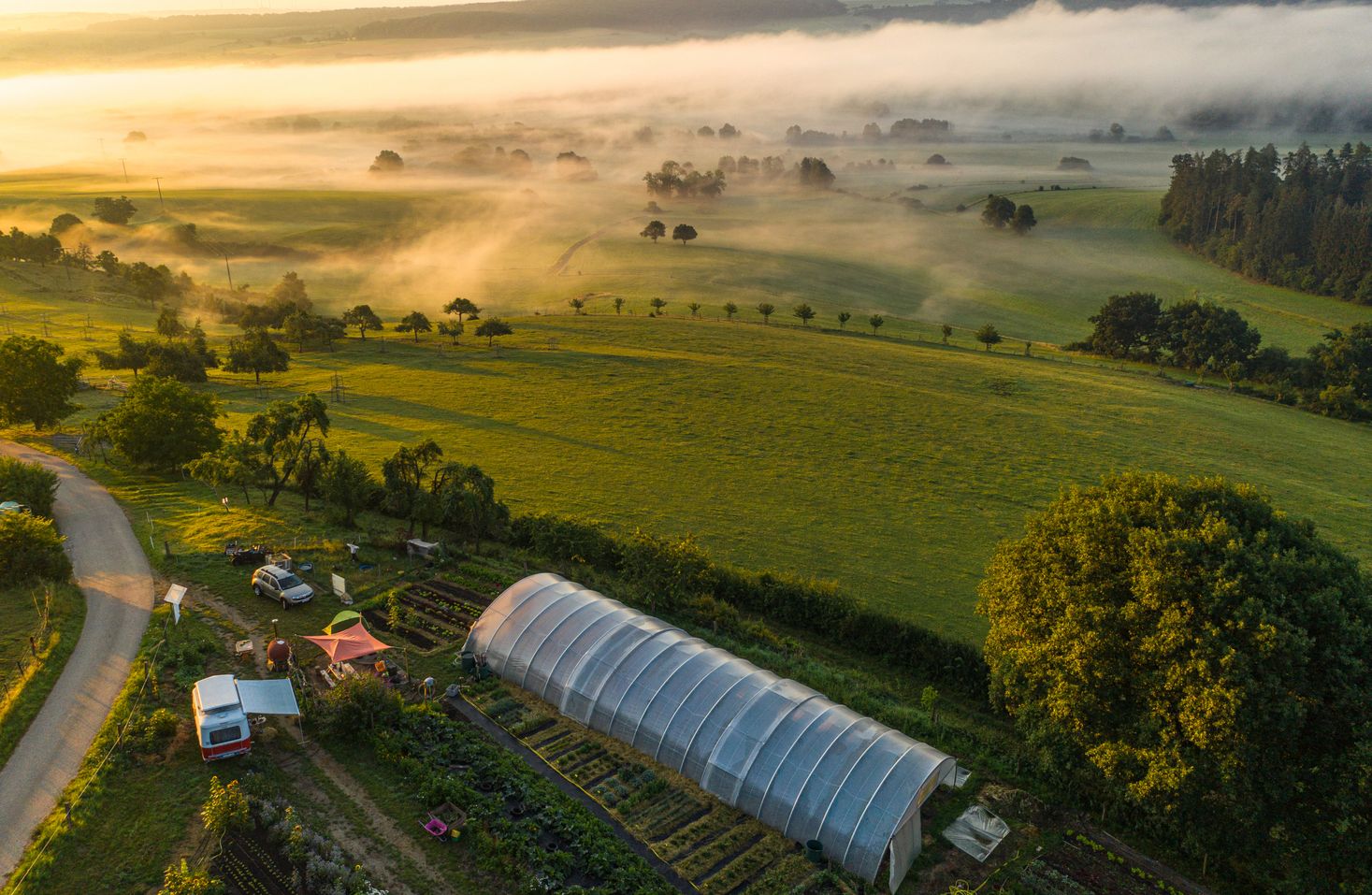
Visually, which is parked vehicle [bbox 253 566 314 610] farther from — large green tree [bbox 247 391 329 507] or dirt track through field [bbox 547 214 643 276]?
dirt track through field [bbox 547 214 643 276]

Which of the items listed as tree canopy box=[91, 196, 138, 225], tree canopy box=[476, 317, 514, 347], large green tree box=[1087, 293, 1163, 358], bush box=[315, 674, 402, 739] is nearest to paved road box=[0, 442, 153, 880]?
bush box=[315, 674, 402, 739]

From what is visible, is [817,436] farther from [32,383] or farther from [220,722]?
[32,383]

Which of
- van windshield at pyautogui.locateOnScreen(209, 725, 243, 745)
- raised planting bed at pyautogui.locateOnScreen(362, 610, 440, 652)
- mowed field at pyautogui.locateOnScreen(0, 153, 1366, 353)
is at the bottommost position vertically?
raised planting bed at pyautogui.locateOnScreen(362, 610, 440, 652)

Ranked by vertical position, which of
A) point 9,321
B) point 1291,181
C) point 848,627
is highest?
point 1291,181

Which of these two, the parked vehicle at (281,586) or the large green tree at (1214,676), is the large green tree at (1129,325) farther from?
the parked vehicle at (281,586)

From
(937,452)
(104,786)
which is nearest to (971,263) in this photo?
(937,452)

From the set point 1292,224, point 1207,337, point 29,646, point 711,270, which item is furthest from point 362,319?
point 1292,224

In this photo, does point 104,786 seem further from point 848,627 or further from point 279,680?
point 848,627
